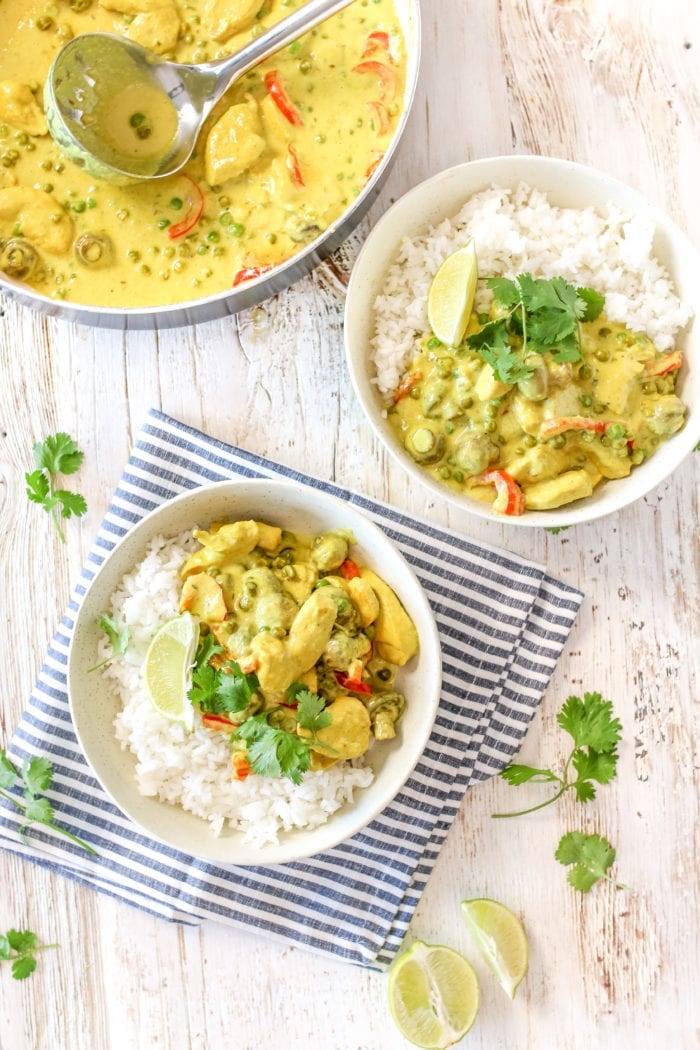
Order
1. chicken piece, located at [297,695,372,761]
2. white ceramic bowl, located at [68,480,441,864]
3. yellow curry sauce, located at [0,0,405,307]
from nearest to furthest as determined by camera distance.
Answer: chicken piece, located at [297,695,372,761], white ceramic bowl, located at [68,480,441,864], yellow curry sauce, located at [0,0,405,307]

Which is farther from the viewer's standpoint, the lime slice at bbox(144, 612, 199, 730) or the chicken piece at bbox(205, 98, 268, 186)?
the chicken piece at bbox(205, 98, 268, 186)

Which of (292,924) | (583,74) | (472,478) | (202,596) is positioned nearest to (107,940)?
(292,924)

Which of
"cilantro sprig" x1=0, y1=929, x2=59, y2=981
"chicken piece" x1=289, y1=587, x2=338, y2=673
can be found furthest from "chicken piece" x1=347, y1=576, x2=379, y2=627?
"cilantro sprig" x1=0, y1=929, x2=59, y2=981

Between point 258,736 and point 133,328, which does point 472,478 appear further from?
point 133,328

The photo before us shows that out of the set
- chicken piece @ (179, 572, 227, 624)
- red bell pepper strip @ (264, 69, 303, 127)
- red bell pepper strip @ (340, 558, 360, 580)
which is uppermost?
red bell pepper strip @ (264, 69, 303, 127)

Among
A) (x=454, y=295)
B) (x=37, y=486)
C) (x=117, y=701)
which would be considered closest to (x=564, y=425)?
(x=454, y=295)

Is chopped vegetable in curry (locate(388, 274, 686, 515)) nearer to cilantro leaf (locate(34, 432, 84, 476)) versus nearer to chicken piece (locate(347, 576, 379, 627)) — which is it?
chicken piece (locate(347, 576, 379, 627))
